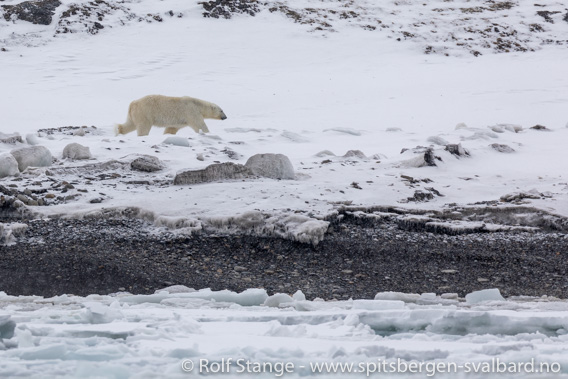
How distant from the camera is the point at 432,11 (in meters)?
32.7

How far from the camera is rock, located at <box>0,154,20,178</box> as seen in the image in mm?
7051

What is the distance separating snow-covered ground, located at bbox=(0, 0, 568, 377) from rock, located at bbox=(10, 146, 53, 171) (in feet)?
0.67

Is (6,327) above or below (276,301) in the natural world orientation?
above

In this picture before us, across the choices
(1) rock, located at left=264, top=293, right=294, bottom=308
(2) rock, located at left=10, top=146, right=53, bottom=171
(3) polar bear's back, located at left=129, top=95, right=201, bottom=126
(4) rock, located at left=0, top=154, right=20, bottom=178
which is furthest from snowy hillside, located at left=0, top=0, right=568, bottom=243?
(1) rock, located at left=264, top=293, right=294, bottom=308

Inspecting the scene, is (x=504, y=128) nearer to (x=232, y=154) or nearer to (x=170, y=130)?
(x=232, y=154)

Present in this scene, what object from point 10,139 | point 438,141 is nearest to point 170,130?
point 10,139

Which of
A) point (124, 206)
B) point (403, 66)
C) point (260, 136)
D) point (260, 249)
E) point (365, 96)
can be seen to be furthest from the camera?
point (403, 66)

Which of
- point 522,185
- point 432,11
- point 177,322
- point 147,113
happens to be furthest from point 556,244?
point 432,11

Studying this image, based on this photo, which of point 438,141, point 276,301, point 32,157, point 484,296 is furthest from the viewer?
point 438,141

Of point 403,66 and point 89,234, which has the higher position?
point 89,234

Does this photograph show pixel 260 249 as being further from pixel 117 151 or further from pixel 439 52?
pixel 439 52

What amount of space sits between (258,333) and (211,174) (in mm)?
4215

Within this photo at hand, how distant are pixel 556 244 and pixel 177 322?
12.4 feet

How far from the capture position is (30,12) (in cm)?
2755
